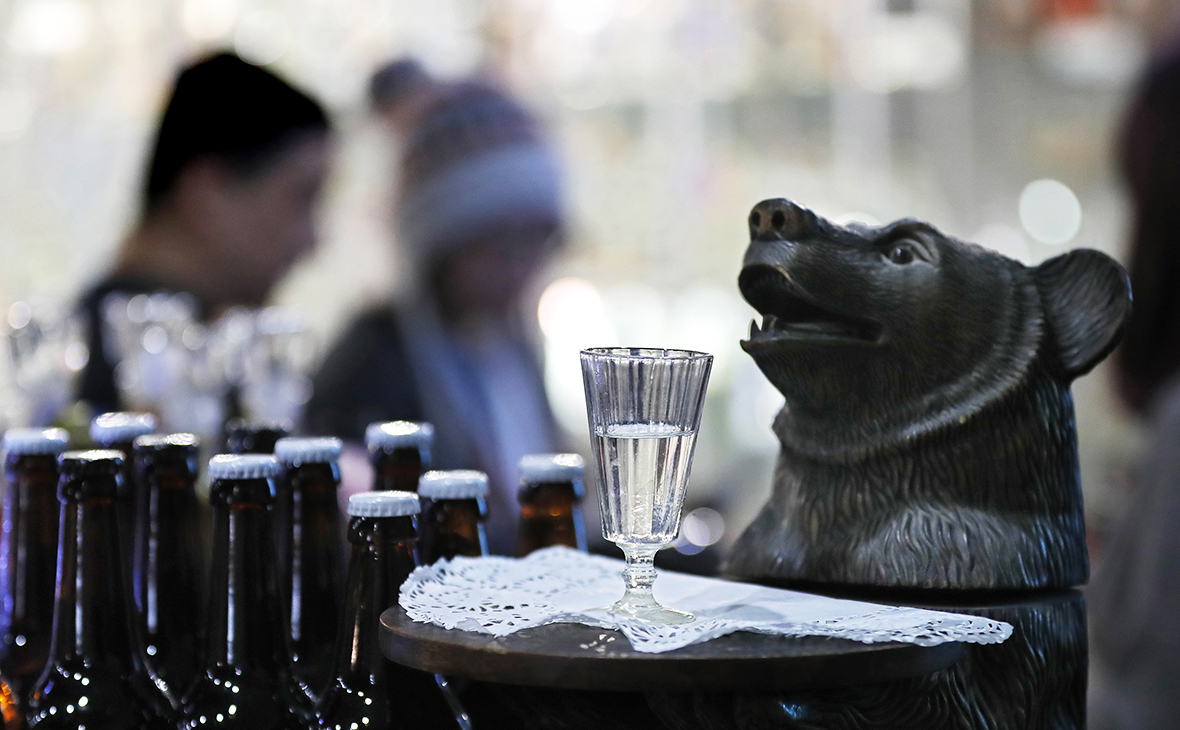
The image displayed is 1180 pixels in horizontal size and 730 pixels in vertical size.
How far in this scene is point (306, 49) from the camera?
3650 millimetres

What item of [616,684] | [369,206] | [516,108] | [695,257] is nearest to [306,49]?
[369,206]

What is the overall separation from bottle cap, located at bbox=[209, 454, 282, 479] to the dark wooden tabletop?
0.19 metres

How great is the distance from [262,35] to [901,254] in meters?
3.19

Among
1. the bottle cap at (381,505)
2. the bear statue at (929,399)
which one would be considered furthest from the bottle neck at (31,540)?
the bear statue at (929,399)

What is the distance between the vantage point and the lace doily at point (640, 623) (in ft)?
2.09

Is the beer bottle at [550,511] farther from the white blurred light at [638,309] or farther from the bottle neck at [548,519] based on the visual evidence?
the white blurred light at [638,309]

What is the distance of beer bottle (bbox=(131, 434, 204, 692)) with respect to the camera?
0.83m

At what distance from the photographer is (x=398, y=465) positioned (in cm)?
94

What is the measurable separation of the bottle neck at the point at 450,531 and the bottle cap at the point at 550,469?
6cm

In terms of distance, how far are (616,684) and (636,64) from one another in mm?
3152

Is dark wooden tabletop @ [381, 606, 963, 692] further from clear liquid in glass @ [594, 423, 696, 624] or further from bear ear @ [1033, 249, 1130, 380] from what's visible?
bear ear @ [1033, 249, 1130, 380]

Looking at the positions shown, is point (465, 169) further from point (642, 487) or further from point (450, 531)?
point (642, 487)

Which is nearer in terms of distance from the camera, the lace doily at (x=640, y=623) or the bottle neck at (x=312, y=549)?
the lace doily at (x=640, y=623)

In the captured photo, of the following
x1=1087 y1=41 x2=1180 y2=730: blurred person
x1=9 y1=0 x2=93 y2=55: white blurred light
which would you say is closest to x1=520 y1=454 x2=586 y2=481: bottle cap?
x1=1087 y1=41 x2=1180 y2=730: blurred person
